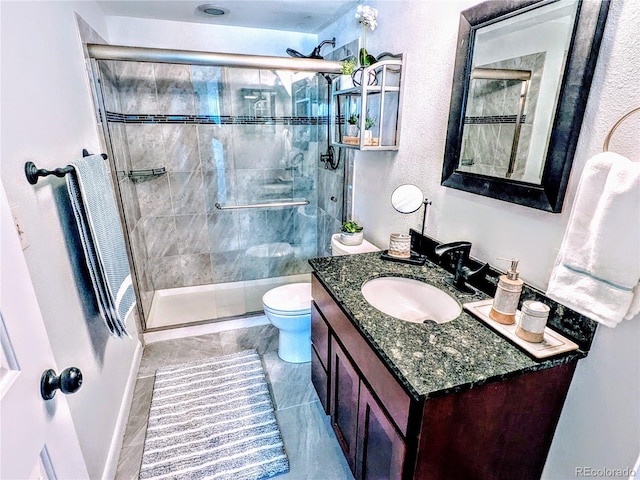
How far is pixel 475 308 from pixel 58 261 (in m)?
1.47

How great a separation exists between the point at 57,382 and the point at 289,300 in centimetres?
154

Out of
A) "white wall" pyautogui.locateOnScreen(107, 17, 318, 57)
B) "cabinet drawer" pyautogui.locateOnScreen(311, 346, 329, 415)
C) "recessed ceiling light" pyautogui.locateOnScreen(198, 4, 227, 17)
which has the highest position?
"recessed ceiling light" pyautogui.locateOnScreen(198, 4, 227, 17)

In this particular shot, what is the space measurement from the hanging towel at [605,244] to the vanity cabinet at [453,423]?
9.9 inches

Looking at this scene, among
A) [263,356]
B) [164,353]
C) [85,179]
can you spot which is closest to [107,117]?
[85,179]

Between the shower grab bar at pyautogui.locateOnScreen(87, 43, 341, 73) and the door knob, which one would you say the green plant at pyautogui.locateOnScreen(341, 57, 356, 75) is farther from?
the door knob

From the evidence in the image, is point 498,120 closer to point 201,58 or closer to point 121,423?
point 201,58

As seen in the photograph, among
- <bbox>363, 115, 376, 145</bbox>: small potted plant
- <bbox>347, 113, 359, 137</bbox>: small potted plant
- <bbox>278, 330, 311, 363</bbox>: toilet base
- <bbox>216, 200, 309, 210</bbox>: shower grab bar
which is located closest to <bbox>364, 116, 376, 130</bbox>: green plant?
<bbox>363, 115, 376, 145</bbox>: small potted plant

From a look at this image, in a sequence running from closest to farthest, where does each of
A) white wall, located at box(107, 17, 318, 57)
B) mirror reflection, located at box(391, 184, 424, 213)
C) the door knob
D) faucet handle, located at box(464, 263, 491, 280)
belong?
1. the door knob
2. faucet handle, located at box(464, 263, 491, 280)
3. mirror reflection, located at box(391, 184, 424, 213)
4. white wall, located at box(107, 17, 318, 57)

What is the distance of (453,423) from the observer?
91cm

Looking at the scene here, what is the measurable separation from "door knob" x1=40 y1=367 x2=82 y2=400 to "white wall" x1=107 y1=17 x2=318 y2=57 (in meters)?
2.64

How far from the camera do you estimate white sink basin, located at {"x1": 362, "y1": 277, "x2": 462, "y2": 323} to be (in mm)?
1382

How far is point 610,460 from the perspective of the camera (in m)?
0.92

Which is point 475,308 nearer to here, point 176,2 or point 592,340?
point 592,340

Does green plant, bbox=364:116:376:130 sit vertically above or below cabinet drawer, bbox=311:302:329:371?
above
